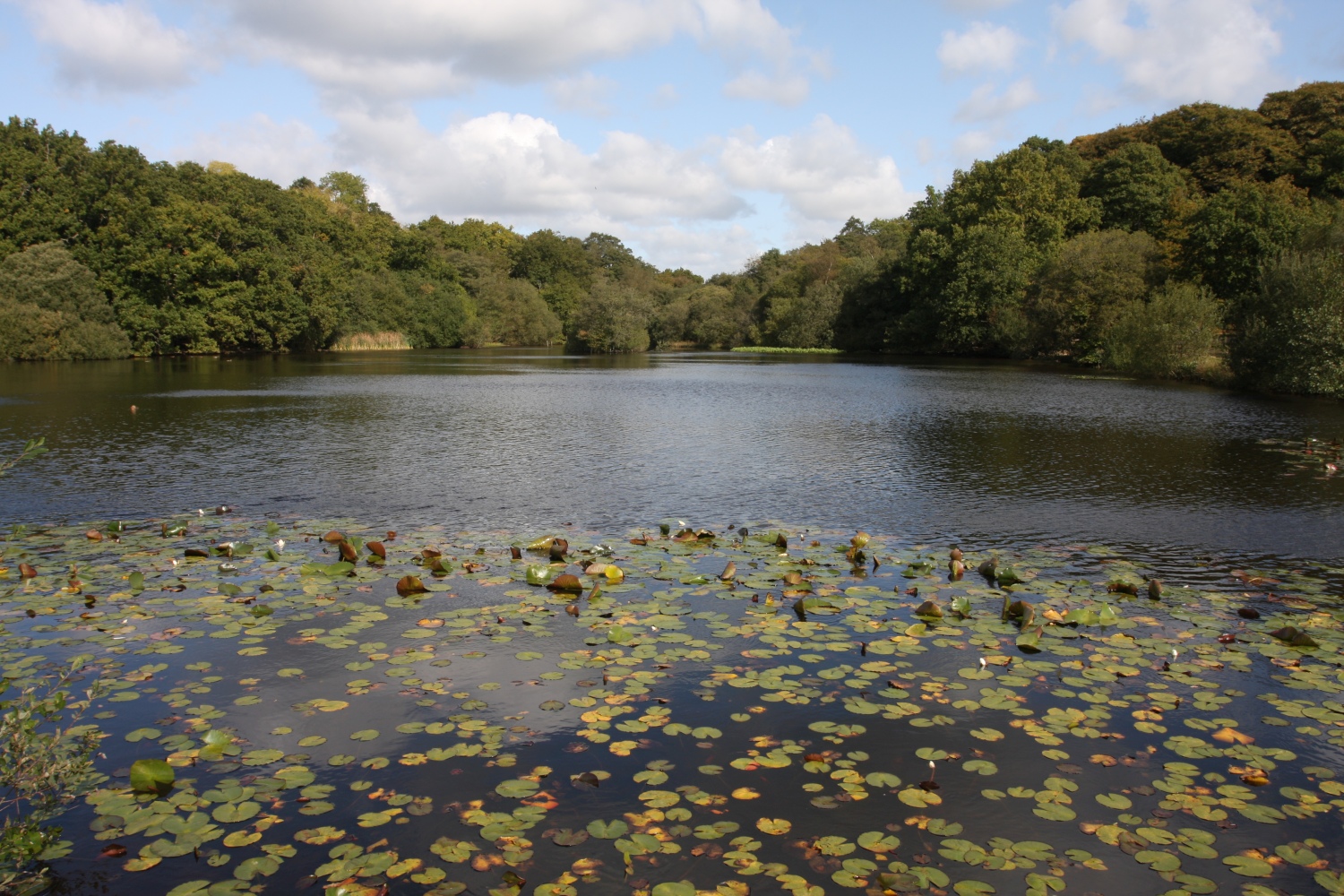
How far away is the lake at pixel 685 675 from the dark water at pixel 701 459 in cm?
20

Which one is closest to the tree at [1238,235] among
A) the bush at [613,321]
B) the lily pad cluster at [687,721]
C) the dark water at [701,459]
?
the dark water at [701,459]

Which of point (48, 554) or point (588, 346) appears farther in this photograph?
point (588, 346)

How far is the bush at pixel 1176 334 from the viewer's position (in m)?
48.8

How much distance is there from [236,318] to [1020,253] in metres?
68.3

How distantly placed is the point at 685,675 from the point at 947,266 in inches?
3235

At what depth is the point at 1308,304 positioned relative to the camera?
3688 centimetres

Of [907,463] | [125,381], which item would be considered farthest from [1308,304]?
[125,381]

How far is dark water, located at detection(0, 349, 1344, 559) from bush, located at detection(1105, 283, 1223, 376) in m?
10.6

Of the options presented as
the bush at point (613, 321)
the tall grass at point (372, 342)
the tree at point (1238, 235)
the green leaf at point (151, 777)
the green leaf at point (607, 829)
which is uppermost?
the tree at point (1238, 235)

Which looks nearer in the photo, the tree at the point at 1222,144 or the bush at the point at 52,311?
the bush at the point at 52,311

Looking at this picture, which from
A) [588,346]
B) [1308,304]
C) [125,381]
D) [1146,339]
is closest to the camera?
[1308,304]

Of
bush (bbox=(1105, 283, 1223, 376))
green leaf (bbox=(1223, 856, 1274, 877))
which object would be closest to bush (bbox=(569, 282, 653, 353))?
bush (bbox=(1105, 283, 1223, 376))

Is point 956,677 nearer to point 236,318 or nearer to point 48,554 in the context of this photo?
point 48,554

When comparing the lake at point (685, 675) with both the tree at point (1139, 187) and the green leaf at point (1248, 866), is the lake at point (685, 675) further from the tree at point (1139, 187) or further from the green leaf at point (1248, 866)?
the tree at point (1139, 187)
